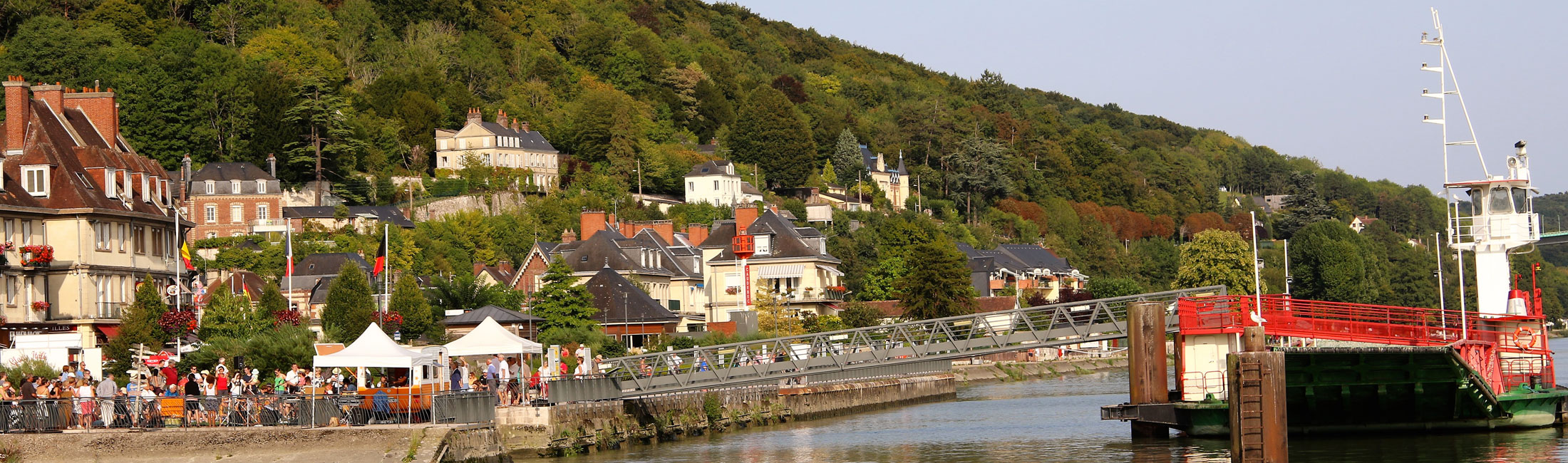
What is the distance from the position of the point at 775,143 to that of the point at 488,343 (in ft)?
354

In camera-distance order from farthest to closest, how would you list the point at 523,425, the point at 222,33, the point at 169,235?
the point at 222,33, the point at 169,235, the point at 523,425

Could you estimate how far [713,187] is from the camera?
128 meters

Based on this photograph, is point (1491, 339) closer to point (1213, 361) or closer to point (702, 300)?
point (1213, 361)

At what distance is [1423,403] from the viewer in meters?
40.7

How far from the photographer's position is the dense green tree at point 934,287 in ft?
284

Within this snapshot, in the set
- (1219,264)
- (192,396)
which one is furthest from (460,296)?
(1219,264)

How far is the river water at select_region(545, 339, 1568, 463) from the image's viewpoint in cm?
3712

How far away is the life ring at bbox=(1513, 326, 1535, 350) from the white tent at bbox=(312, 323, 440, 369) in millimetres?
24815

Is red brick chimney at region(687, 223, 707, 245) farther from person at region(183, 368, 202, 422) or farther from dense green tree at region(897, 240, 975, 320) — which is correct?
person at region(183, 368, 202, 422)

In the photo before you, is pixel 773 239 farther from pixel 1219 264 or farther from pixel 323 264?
pixel 323 264

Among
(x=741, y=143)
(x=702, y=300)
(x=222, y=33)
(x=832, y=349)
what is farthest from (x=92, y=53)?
(x=832, y=349)

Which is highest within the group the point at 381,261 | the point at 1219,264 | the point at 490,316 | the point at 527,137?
the point at 527,137

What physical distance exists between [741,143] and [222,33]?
43.1m

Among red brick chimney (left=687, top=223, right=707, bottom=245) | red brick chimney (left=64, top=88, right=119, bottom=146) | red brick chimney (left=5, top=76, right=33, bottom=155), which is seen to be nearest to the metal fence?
red brick chimney (left=5, top=76, right=33, bottom=155)
